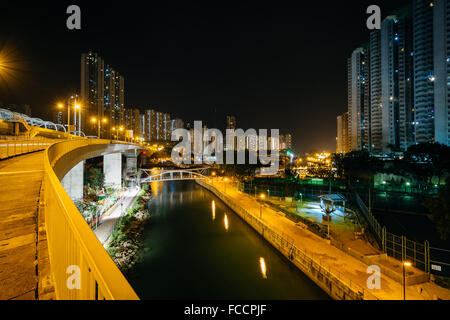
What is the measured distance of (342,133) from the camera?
84438 mm

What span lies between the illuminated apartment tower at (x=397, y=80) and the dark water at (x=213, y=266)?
37534mm

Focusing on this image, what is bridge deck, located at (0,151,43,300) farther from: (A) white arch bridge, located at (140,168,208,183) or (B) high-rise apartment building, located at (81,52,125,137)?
(B) high-rise apartment building, located at (81,52,125,137)

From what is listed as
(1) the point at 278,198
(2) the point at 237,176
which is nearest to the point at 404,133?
(2) the point at 237,176

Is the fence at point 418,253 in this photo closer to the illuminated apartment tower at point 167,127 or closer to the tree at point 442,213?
the tree at point 442,213

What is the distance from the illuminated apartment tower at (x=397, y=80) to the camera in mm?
40500

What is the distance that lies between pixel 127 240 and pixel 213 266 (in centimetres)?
613

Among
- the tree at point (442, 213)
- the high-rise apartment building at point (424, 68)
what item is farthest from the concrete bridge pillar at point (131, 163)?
the high-rise apartment building at point (424, 68)

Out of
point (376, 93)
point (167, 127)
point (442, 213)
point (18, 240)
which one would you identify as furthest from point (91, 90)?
point (376, 93)

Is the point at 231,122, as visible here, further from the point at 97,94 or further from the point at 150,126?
the point at 97,94

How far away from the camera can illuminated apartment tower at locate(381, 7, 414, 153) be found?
133 feet

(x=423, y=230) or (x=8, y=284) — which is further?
(x=423, y=230)

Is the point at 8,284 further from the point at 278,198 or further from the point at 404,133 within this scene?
the point at 404,133

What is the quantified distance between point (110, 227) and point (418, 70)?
45.9 m
